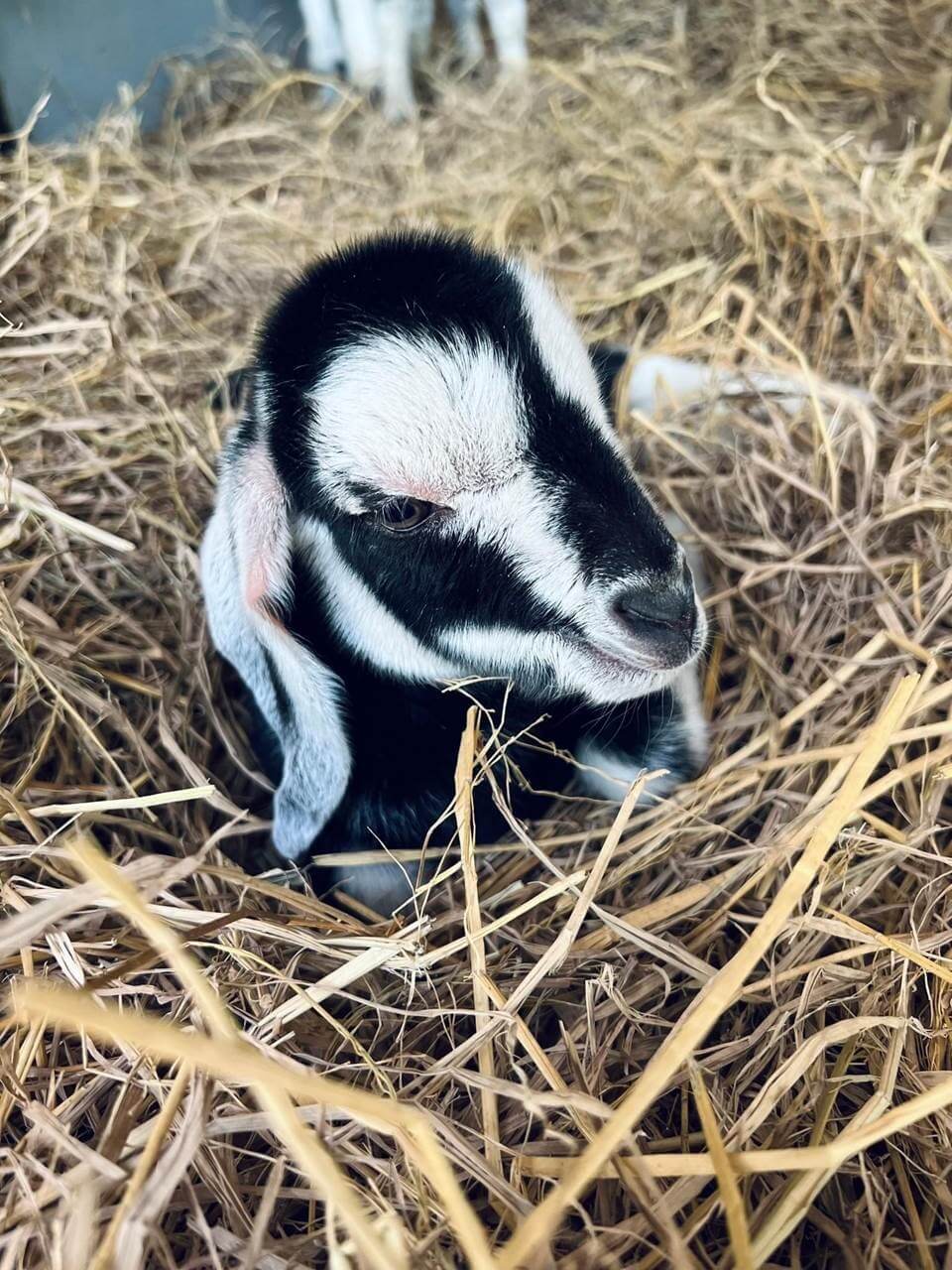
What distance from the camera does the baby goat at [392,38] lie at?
3.51m

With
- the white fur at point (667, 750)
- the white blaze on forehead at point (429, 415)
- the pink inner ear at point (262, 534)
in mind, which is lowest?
the white fur at point (667, 750)

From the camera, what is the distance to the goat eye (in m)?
1.35

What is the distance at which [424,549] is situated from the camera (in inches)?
54.1

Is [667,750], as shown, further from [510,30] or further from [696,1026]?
[510,30]

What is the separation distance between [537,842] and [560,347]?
2.71 ft

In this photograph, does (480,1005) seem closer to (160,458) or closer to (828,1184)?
(828,1184)

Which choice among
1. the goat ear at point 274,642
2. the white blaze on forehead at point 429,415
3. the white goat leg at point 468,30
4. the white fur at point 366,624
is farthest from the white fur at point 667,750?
the white goat leg at point 468,30

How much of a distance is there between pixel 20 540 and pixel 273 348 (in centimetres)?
75

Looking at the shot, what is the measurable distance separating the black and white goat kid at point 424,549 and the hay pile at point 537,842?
0.21 metres

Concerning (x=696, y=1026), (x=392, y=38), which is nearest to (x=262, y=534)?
(x=696, y=1026)

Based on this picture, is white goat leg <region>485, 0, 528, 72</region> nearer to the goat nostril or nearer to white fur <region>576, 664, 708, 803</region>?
white fur <region>576, 664, 708, 803</region>

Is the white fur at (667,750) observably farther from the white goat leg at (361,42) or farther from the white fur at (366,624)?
the white goat leg at (361,42)

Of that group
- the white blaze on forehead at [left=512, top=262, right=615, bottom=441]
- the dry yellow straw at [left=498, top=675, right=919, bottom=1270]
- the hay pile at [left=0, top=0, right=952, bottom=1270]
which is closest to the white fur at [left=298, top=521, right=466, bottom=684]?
the hay pile at [left=0, top=0, right=952, bottom=1270]

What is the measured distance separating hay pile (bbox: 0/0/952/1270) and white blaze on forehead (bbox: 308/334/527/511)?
0.42m
